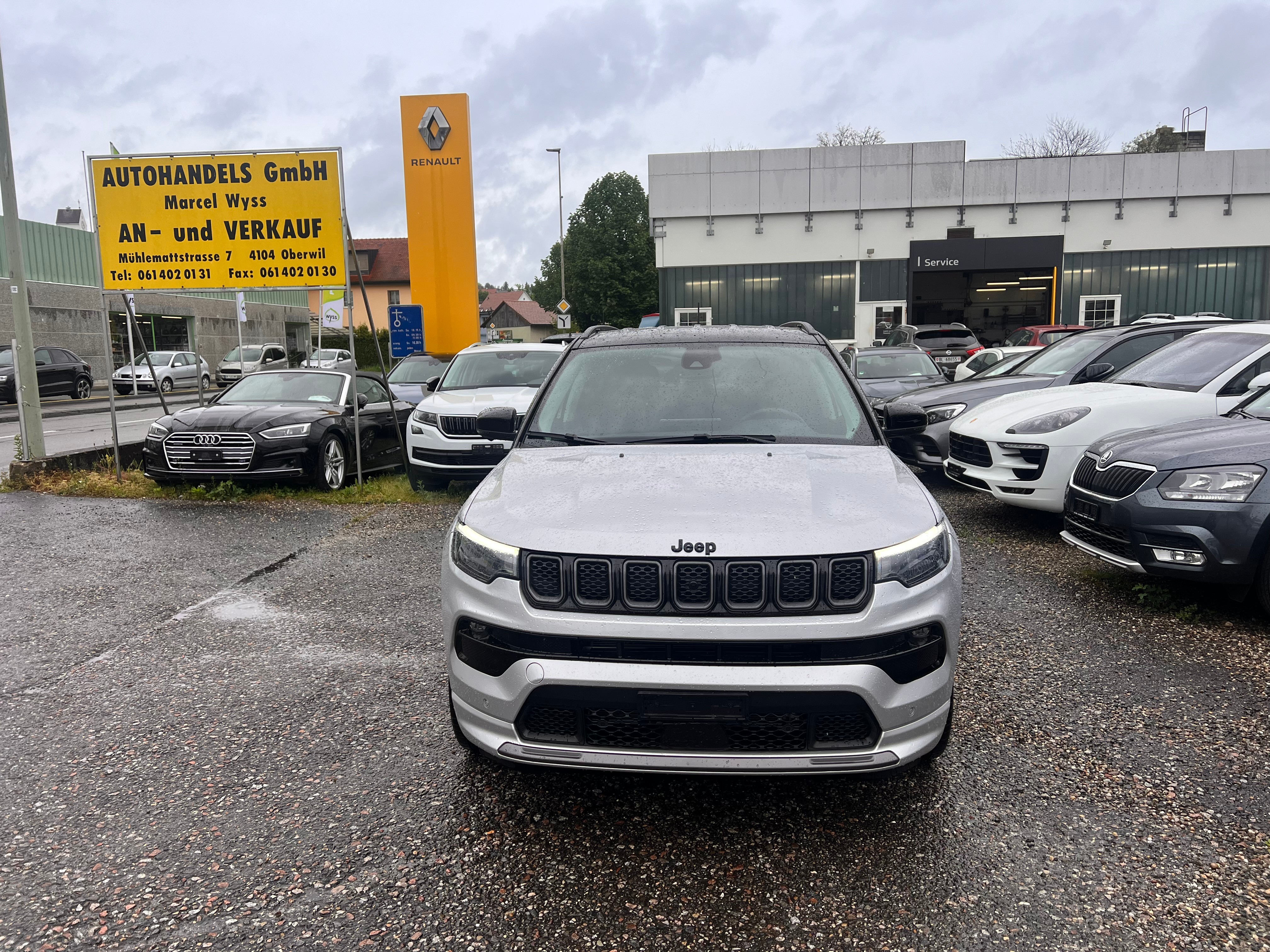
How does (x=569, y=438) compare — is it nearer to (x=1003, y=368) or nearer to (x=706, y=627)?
(x=706, y=627)

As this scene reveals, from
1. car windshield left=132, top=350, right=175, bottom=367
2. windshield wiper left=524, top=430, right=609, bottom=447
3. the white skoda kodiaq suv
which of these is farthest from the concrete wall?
windshield wiper left=524, top=430, right=609, bottom=447

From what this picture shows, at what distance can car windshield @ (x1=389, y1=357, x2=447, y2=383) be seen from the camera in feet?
51.9

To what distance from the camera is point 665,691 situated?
2.61 metres

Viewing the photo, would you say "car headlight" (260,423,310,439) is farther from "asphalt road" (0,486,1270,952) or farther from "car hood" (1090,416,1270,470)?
"car hood" (1090,416,1270,470)

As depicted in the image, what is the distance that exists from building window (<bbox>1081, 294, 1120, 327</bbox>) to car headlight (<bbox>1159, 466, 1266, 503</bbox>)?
3298 centimetres

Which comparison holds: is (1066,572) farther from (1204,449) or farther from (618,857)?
(618,857)

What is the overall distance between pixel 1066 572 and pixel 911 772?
3.49 metres

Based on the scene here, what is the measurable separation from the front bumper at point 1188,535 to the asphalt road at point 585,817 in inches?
13.5

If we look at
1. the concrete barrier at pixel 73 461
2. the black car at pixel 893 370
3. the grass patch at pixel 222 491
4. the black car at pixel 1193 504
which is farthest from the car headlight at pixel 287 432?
the black car at pixel 1193 504

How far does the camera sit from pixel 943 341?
71.7ft

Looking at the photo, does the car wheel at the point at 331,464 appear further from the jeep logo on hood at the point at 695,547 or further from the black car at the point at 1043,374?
the jeep logo on hood at the point at 695,547

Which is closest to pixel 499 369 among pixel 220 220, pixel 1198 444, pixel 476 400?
pixel 476 400

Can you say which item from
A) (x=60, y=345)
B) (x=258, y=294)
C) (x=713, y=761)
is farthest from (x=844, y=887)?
(x=258, y=294)

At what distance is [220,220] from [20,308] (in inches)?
91.5
